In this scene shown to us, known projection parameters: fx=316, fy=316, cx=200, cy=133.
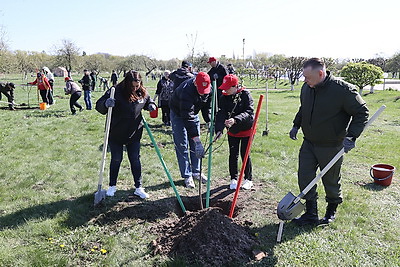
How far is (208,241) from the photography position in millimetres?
3539

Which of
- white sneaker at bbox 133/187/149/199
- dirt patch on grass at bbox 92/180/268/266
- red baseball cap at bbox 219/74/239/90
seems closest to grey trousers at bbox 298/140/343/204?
dirt patch on grass at bbox 92/180/268/266

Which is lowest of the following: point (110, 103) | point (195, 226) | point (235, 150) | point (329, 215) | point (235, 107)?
point (329, 215)

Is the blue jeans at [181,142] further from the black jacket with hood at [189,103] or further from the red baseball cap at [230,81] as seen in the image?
the red baseball cap at [230,81]

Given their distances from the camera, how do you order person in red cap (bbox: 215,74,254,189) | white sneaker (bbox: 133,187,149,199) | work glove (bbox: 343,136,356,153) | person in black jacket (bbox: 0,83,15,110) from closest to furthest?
work glove (bbox: 343,136,356,153) < person in red cap (bbox: 215,74,254,189) < white sneaker (bbox: 133,187,149,199) < person in black jacket (bbox: 0,83,15,110)

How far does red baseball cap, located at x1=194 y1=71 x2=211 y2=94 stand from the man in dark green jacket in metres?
1.37

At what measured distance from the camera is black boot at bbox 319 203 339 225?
4208 mm

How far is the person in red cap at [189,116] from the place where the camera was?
15.1 ft

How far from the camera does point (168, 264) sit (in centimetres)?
337

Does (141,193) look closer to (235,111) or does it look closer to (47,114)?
(235,111)

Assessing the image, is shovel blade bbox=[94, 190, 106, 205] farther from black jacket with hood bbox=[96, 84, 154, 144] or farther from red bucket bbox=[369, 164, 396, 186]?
red bucket bbox=[369, 164, 396, 186]

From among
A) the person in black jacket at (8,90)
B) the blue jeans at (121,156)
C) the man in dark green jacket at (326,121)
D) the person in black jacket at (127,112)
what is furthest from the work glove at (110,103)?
the person in black jacket at (8,90)

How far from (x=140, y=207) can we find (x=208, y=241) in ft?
4.90

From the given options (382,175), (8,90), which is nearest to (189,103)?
(382,175)

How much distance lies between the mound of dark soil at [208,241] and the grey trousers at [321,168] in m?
1.04
